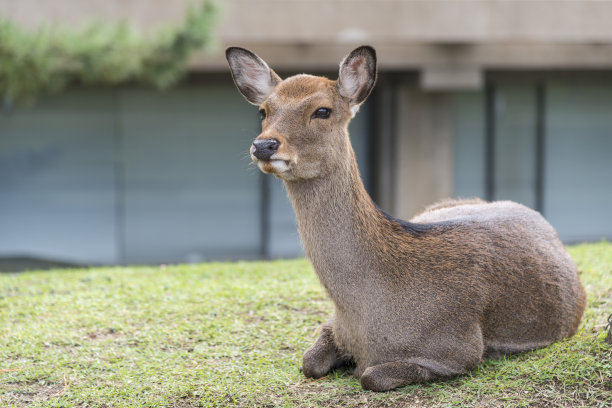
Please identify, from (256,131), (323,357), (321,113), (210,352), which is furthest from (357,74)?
(256,131)

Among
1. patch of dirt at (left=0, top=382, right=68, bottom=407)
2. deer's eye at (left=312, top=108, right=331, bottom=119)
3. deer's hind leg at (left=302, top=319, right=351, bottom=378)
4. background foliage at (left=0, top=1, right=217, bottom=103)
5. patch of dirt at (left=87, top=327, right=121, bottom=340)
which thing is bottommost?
patch of dirt at (left=0, top=382, right=68, bottom=407)

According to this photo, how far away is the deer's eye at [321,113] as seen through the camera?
13.6 feet

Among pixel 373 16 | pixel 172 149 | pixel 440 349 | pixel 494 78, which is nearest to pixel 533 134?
pixel 494 78

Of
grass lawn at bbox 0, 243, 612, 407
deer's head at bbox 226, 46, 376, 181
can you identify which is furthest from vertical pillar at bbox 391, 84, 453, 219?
deer's head at bbox 226, 46, 376, 181

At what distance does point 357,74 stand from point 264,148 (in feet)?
2.42

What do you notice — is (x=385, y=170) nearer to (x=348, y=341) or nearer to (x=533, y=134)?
(x=533, y=134)

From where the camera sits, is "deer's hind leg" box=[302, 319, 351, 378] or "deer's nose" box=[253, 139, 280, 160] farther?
"deer's hind leg" box=[302, 319, 351, 378]

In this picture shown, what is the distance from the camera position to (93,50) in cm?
818

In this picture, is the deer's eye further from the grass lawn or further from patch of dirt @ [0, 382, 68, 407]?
patch of dirt @ [0, 382, 68, 407]

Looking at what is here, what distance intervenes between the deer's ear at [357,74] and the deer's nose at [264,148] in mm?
597

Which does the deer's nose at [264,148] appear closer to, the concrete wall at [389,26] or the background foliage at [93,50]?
the background foliage at [93,50]

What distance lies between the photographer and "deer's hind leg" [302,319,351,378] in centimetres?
434

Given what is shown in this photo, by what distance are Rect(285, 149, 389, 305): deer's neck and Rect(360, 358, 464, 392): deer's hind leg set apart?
0.38 metres

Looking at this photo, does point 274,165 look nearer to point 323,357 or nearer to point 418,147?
point 323,357
